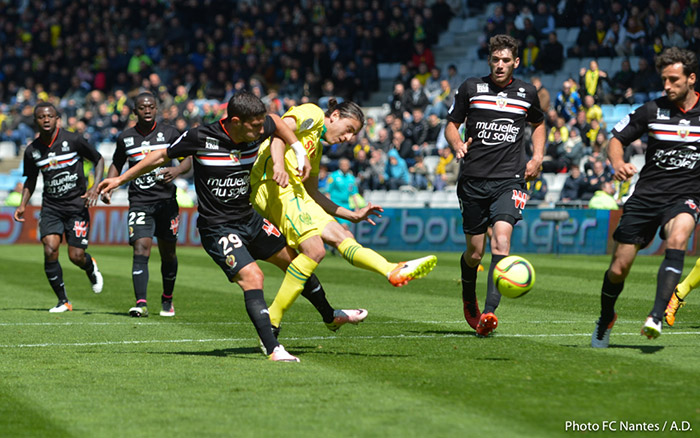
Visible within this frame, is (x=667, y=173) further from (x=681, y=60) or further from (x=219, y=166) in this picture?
(x=219, y=166)

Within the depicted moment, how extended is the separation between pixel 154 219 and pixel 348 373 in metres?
5.35

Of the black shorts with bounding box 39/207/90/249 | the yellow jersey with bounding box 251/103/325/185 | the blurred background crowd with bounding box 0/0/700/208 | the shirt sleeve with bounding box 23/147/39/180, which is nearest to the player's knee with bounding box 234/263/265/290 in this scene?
the yellow jersey with bounding box 251/103/325/185

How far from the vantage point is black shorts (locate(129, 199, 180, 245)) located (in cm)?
1155

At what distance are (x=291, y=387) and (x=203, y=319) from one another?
4.66 m

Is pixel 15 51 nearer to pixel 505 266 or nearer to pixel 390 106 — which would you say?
pixel 390 106

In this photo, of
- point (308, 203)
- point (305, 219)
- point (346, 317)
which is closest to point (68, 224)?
point (346, 317)

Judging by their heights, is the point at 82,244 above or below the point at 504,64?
below

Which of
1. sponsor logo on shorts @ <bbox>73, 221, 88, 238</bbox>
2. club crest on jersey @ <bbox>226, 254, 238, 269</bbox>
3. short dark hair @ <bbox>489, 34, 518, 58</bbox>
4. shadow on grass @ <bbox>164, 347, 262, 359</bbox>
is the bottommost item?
sponsor logo on shorts @ <bbox>73, 221, 88, 238</bbox>

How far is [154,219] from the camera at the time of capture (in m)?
11.6

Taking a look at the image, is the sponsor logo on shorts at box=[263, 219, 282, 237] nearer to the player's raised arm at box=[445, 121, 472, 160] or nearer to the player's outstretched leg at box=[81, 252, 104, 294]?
the player's raised arm at box=[445, 121, 472, 160]

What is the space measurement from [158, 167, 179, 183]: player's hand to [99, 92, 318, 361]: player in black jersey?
9.31 ft

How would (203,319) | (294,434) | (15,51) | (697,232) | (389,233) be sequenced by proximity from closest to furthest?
(294,434) < (203,319) < (697,232) < (389,233) < (15,51)

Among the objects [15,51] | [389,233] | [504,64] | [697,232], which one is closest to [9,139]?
[15,51]

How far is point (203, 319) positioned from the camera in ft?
35.5
